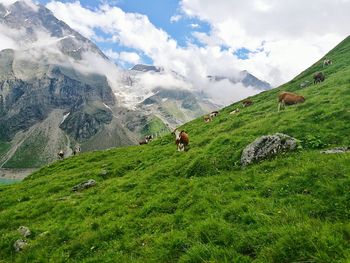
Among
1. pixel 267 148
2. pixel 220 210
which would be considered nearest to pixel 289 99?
pixel 267 148

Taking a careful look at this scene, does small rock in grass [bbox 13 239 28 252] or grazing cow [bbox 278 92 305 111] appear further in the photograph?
grazing cow [bbox 278 92 305 111]

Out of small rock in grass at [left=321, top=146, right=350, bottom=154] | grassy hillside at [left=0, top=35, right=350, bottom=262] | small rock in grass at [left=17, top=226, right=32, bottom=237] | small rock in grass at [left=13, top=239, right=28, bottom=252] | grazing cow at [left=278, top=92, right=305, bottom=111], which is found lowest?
small rock in grass at [left=13, top=239, right=28, bottom=252]

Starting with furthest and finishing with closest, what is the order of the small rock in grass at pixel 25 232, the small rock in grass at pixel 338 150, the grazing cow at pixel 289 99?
the grazing cow at pixel 289 99 < the small rock in grass at pixel 25 232 < the small rock in grass at pixel 338 150

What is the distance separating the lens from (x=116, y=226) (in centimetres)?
1897

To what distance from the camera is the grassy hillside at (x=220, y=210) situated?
38.9ft

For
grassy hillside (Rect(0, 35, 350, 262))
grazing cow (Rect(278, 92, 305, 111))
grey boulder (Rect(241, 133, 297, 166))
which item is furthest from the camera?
grazing cow (Rect(278, 92, 305, 111))

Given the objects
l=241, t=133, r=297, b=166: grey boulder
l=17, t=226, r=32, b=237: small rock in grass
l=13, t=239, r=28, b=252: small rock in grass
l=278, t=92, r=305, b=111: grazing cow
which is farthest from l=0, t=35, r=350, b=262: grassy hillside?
l=278, t=92, r=305, b=111: grazing cow

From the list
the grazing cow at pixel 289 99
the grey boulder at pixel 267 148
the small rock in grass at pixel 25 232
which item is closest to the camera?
the small rock in grass at pixel 25 232

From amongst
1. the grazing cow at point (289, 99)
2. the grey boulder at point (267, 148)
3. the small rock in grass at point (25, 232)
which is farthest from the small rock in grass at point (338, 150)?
the small rock in grass at point (25, 232)

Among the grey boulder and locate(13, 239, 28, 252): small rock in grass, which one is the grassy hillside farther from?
the grey boulder

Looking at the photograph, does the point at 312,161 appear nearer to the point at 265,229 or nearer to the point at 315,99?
the point at 265,229

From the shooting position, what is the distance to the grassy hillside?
466 inches

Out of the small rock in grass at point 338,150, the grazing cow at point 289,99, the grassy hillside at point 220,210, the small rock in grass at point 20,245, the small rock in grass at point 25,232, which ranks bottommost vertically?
the small rock in grass at point 20,245

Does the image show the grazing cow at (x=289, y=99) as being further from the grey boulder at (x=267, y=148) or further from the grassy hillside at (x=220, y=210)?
the grey boulder at (x=267, y=148)
